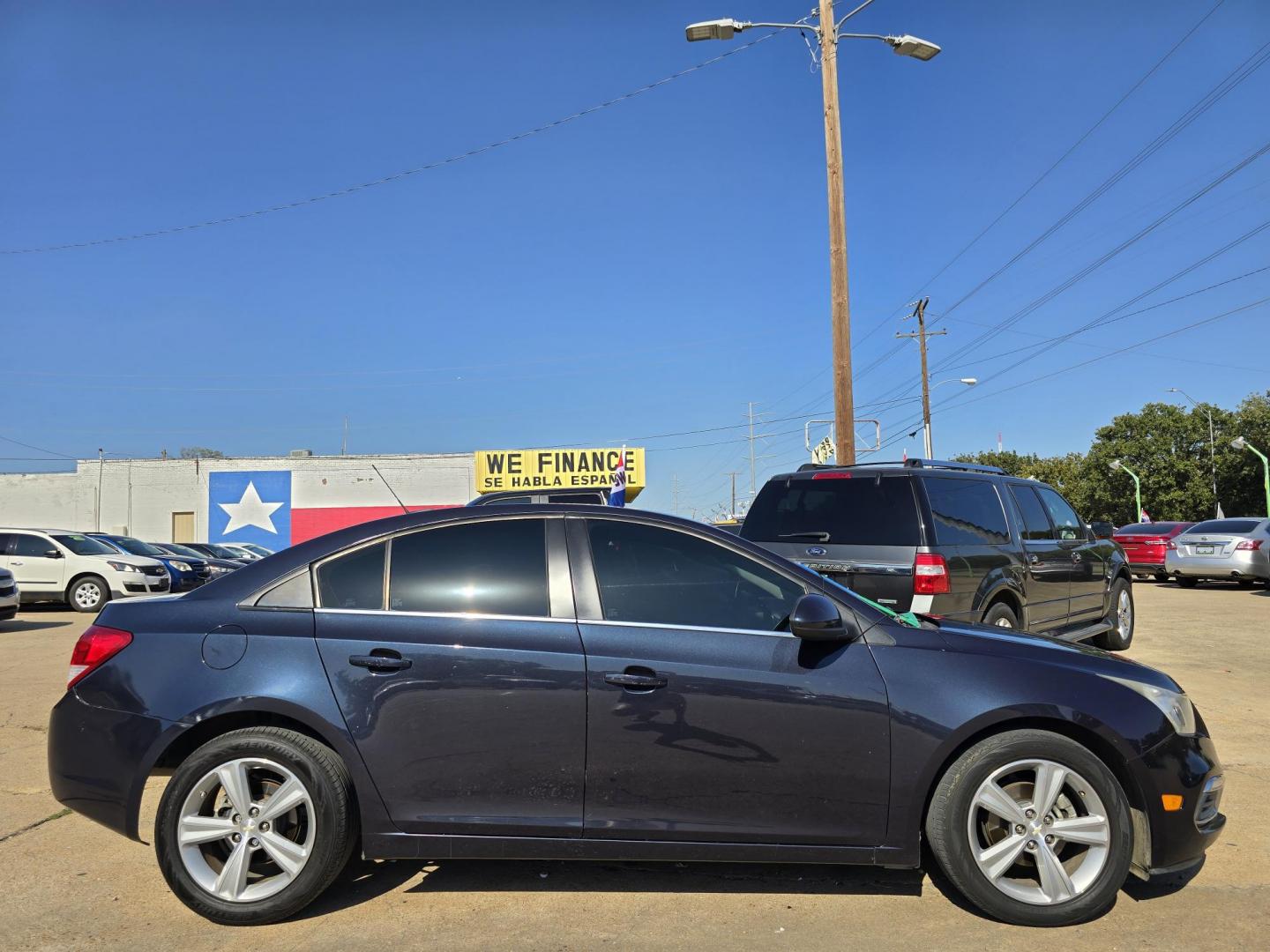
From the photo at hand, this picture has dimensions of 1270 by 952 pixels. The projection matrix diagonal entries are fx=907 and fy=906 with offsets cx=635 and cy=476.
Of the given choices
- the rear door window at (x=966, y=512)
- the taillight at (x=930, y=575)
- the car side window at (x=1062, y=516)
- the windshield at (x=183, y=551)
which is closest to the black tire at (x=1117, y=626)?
the car side window at (x=1062, y=516)

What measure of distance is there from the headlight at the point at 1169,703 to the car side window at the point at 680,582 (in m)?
1.37

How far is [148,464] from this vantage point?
136 feet

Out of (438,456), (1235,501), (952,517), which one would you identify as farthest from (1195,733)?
(1235,501)

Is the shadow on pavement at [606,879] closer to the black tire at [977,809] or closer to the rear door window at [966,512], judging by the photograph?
the black tire at [977,809]

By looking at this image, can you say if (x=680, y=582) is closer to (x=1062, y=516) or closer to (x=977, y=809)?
(x=977, y=809)

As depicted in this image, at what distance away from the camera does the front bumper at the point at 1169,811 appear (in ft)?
11.5

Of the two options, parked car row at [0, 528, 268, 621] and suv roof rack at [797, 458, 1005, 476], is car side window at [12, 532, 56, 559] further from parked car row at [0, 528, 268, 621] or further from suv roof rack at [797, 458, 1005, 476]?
suv roof rack at [797, 458, 1005, 476]

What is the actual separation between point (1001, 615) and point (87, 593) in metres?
16.3

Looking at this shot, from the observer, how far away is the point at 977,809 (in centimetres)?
349

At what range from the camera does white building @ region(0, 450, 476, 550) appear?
41.2m

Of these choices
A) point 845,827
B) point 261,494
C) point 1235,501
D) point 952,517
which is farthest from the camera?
point 1235,501

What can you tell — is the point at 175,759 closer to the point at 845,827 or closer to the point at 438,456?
the point at 845,827

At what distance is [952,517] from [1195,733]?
3.43 meters


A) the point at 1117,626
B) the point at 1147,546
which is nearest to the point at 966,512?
the point at 1117,626
